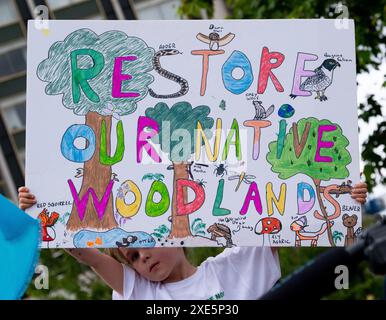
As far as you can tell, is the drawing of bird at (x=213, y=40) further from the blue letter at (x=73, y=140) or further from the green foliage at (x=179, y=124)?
the blue letter at (x=73, y=140)

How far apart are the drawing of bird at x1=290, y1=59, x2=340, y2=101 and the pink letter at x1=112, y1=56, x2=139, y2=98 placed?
0.66 meters

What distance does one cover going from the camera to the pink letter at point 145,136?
4238 millimetres

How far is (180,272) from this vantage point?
413cm

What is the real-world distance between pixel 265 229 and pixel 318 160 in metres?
0.36

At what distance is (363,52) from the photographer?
801 cm

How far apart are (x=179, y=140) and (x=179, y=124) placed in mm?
64

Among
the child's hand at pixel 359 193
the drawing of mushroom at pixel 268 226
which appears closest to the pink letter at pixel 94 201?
the drawing of mushroom at pixel 268 226

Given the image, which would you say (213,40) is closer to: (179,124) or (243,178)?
(179,124)

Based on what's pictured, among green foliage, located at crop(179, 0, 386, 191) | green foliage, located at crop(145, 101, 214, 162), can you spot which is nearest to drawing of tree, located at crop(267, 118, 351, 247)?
green foliage, located at crop(145, 101, 214, 162)

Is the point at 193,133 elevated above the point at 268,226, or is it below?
above

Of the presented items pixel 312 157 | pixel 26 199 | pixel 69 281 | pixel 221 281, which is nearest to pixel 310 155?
pixel 312 157

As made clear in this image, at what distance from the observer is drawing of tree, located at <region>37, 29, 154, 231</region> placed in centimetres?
430

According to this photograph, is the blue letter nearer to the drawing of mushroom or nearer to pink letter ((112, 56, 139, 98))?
pink letter ((112, 56, 139, 98))
